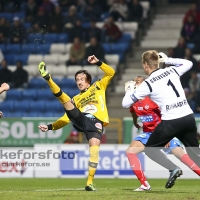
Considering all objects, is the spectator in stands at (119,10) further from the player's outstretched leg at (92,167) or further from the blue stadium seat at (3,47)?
the player's outstretched leg at (92,167)

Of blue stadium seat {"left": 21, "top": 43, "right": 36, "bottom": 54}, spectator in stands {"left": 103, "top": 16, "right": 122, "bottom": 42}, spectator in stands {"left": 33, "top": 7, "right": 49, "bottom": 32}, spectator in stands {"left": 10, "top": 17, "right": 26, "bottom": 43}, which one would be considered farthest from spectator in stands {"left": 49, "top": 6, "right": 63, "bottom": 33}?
spectator in stands {"left": 103, "top": 16, "right": 122, "bottom": 42}

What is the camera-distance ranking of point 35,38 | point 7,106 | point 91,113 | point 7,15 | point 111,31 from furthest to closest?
point 7,15, point 35,38, point 111,31, point 7,106, point 91,113

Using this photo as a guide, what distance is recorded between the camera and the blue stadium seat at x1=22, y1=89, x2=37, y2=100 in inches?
900

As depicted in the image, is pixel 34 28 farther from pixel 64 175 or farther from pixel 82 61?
pixel 64 175

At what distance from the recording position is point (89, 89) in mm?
12406

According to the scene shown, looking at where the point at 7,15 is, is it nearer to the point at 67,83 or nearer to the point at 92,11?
the point at 92,11

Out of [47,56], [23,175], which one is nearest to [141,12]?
[47,56]

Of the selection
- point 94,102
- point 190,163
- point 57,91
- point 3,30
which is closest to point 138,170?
point 190,163

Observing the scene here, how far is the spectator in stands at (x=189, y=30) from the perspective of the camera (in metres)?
23.4

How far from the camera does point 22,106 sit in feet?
74.5

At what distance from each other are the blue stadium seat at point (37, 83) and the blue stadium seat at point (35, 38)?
1717mm

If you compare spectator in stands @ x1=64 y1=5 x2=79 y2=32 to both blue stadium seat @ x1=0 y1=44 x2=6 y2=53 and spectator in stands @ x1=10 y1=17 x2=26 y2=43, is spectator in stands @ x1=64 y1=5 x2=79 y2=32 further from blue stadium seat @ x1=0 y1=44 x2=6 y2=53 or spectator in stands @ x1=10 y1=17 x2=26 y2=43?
blue stadium seat @ x1=0 y1=44 x2=6 y2=53

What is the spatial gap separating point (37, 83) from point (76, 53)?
5.27ft

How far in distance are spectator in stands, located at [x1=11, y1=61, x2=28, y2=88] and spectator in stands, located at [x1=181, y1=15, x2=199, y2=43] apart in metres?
5.17
